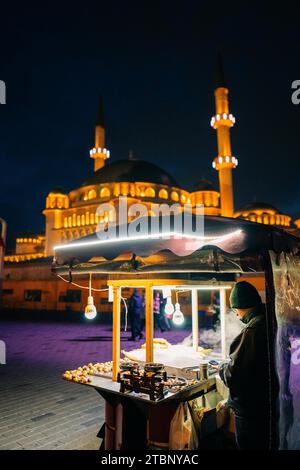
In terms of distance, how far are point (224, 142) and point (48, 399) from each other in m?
34.6

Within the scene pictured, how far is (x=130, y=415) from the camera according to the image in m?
3.78

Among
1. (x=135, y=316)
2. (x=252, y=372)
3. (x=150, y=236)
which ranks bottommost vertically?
(x=135, y=316)

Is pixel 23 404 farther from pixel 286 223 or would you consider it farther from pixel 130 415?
pixel 286 223

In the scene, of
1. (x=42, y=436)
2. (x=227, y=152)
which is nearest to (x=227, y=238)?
(x=42, y=436)

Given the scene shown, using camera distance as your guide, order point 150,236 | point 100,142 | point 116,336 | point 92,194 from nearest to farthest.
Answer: point 150,236 → point 116,336 → point 92,194 → point 100,142

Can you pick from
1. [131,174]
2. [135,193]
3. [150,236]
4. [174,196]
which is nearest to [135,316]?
[150,236]

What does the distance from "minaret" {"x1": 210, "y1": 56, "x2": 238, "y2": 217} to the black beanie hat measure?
32.5 m

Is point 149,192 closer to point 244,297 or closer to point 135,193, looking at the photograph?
point 135,193

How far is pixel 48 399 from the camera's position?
6.00 metres

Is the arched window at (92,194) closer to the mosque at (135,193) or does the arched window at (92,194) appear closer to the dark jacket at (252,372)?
the mosque at (135,193)

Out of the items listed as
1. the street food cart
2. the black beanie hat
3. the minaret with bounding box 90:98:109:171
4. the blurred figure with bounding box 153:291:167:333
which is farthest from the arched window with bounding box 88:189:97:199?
the black beanie hat

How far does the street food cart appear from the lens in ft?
10.2

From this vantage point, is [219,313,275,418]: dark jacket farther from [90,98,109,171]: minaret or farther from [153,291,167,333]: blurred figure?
[90,98,109,171]: minaret

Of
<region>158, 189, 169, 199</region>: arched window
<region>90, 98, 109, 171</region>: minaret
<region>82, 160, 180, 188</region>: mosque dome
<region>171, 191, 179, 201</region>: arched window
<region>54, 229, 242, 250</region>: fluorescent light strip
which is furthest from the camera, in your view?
<region>90, 98, 109, 171</region>: minaret
